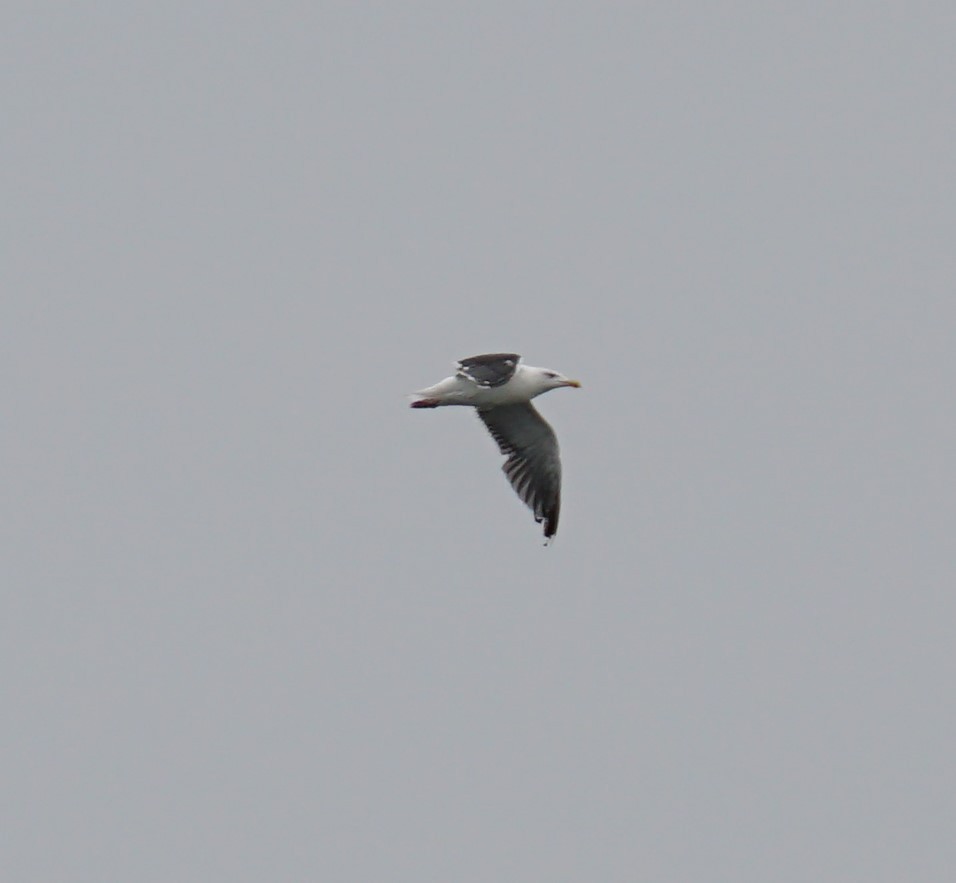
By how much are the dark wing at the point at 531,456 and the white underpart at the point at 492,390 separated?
14.3 inches

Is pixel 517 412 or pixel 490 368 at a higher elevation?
pixel 490 368

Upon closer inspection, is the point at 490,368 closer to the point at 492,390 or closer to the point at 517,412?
the point at 492,390

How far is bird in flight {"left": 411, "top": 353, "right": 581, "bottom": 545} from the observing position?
22.0m

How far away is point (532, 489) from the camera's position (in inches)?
949

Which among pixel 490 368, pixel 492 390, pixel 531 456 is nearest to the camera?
pixel 490 368

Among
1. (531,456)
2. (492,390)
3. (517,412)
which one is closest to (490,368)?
(492,390)

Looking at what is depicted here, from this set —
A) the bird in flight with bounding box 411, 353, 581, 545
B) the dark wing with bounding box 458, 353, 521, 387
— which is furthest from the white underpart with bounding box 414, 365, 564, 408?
the dark wing with bounding box 458, 353, 521, 387

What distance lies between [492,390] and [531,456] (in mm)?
1554

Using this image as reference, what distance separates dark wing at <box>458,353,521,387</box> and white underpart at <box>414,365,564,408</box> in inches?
12.2

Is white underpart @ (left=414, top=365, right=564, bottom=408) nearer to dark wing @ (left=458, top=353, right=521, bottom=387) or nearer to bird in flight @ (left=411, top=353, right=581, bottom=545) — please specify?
bird in flight @ (left=411, top=353, right=581, bottom=545)

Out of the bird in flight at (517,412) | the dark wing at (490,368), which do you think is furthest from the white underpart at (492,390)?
the dark wing at (490,368)

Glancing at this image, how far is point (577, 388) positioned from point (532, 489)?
1741 millimetres

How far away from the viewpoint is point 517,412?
2327 centimetres

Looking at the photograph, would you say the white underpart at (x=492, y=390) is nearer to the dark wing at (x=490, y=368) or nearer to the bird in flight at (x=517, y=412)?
the bird in flight at (x=517, y=412)
